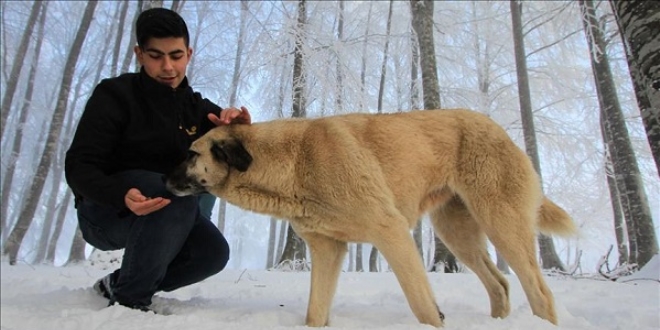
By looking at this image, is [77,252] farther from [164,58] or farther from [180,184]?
[164,58]

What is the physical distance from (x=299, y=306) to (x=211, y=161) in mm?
1518

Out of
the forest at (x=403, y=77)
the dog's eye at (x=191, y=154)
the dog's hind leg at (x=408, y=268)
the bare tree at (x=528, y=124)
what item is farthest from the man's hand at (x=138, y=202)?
the bare tree at (x=528, y=124)

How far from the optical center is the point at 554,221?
3758mm

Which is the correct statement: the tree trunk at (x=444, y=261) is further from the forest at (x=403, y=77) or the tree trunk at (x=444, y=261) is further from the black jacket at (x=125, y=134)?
the black jacket at (x=125, y=134)

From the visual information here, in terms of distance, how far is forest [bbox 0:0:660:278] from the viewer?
9.23 meters

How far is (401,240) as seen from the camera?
9.02 feet

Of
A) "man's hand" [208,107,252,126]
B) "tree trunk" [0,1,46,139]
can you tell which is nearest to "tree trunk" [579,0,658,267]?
"man's hand" [208,107,252,126]

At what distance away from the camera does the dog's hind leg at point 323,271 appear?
3.00 m

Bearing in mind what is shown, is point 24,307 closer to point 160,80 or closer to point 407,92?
point 160,80

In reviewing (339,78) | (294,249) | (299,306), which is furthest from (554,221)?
(339,78)

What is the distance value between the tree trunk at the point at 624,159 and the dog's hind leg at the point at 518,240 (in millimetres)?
5569

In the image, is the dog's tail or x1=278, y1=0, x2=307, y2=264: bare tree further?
x1=278, y1=0, x2=307, y2=264: bare tree

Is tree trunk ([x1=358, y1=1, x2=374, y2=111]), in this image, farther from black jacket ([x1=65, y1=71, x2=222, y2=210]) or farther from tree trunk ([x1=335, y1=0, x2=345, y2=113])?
black jacket ([x1=65, y1=71, x2=222, y2=210])

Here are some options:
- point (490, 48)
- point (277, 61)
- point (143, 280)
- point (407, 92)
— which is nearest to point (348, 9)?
point (407, 92)
